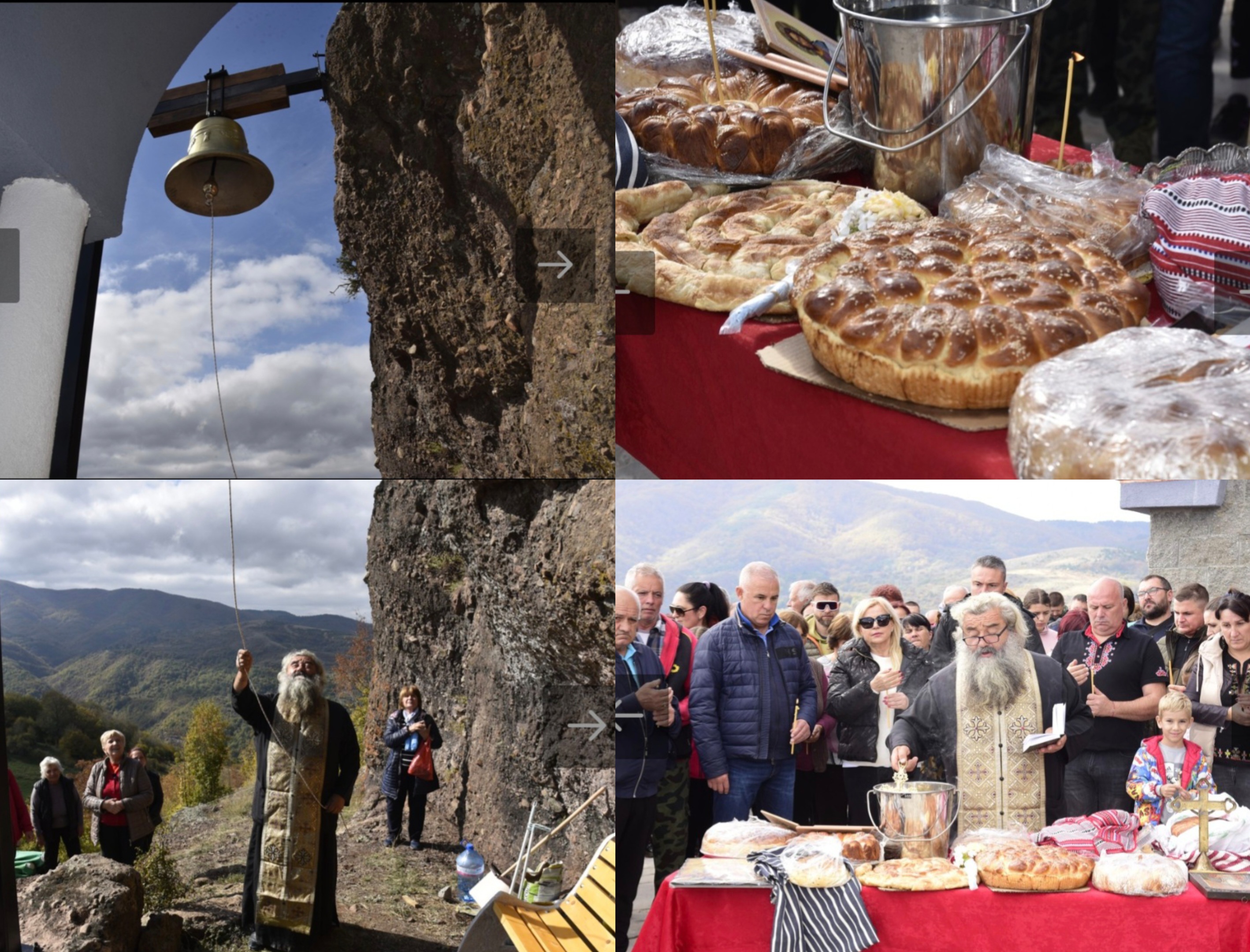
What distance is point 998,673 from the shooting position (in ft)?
8.55

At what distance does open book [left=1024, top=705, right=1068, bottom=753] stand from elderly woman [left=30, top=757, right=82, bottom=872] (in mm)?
2476

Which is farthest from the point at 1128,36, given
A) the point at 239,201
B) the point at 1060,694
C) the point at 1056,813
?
the point at 239,201

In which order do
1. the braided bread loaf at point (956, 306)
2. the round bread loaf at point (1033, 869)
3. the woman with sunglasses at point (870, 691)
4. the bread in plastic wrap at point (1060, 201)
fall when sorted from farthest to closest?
the woman with sunglasses at point (870, 691)
the round bread loaf at point (1033, 869)
the bread in plastic wrap at point (1060, 201)
the braided bread loaf at point (956, 306)

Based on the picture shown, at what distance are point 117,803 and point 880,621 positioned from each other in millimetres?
2073

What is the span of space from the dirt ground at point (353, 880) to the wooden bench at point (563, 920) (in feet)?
0.44

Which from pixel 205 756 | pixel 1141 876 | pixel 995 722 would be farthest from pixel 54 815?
pixel 1141 876

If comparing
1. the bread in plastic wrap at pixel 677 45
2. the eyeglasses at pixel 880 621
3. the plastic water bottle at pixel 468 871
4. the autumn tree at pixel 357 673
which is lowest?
the plastic water bottle at pixel 468 871

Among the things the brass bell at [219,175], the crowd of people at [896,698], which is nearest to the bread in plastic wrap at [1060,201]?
the crowd of people at [896,698]

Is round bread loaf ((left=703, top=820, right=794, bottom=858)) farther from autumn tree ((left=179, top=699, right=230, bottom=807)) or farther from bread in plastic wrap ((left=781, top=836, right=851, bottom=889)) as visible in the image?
autumn tree ((left=179, top=699, right=230, bottom=807))

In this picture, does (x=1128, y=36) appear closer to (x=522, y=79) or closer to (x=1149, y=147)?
(x=1149, y=147)

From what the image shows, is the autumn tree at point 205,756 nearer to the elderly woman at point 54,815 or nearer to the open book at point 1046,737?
the elderly woman at point 54,815

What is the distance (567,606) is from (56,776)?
4.74 ft

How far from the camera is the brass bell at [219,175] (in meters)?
2.42

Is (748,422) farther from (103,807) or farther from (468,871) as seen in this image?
(103,807)
